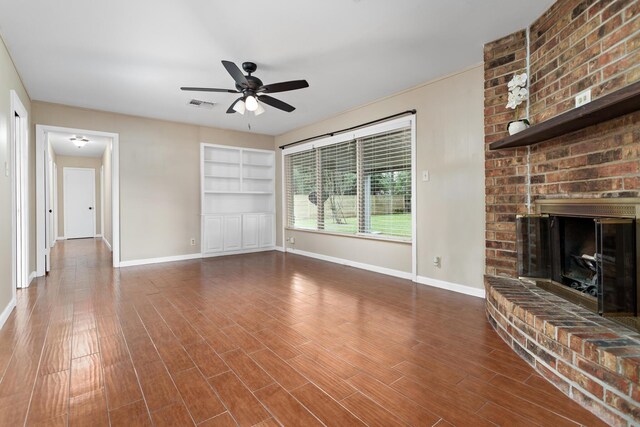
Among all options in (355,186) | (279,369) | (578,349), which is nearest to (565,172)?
(578,349)

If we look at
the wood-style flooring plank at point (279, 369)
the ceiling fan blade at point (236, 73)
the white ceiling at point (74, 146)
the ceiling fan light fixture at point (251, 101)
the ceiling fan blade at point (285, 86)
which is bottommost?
the wood-style flooring plank at point (279, 369)

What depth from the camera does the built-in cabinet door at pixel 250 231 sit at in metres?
6.71

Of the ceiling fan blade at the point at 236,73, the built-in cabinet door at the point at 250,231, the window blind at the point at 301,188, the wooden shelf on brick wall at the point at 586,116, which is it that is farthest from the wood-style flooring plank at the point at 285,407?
the built-in cabinet door at the point at 250,231

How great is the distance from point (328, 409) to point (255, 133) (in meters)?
6.07

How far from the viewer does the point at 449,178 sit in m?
3.74

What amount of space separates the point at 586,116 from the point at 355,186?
11.3 ft

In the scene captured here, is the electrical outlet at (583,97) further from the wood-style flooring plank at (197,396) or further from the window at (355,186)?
the wood-style flooring plank at (197,396)

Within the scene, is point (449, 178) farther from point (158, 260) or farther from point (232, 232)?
point (158, 260)

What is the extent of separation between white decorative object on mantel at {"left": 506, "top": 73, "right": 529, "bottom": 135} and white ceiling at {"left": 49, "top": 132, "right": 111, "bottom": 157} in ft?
22.3

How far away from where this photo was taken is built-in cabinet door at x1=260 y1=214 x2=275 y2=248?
697 cm

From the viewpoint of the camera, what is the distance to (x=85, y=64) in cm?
344

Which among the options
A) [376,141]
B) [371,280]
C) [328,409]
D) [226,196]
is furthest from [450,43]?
[226,196]

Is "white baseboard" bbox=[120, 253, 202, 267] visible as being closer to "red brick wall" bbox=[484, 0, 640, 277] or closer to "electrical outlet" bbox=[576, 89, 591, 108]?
"red brick wall" bbox=[484, 0, 640, 277]

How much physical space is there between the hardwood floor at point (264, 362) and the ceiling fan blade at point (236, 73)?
2.28m
